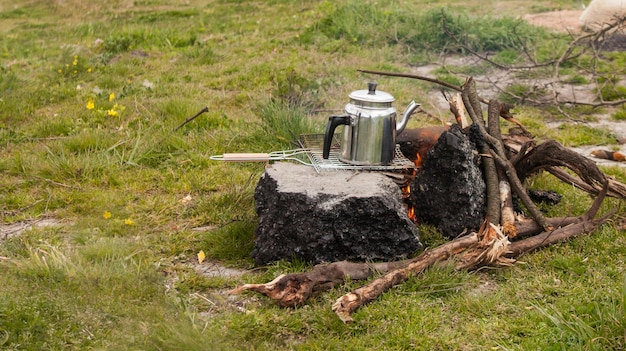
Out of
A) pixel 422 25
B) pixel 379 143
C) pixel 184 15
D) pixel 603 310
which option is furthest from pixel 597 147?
pixel 184 15

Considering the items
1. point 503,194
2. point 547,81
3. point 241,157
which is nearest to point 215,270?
point 241,157

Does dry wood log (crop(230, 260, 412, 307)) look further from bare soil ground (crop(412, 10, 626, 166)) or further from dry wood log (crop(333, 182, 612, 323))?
bare soil ground (crop(412, 10, 626, 166))

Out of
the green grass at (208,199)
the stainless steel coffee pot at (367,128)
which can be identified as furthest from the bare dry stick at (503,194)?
the stainless steel coffee pot at (367,128)

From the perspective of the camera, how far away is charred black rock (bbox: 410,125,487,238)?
4266mm

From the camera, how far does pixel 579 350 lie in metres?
3.04

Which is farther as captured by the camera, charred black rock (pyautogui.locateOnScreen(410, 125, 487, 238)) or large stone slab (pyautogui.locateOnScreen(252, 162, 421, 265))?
charred black rock (pyautogui.locateOnScreen(410, 125, 487, 238))

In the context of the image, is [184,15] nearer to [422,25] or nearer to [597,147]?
[422,25]

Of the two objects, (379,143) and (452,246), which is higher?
(379,143)

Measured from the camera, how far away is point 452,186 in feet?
14.2

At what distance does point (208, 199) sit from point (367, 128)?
148cm

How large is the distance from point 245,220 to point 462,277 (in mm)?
1588

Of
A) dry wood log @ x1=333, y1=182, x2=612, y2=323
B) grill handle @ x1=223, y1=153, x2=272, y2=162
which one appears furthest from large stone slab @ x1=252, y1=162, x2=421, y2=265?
grill handle @ x1=223, y1=153, x2=272, y2=162

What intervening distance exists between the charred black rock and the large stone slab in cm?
37

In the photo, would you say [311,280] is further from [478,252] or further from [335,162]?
[335,162]
